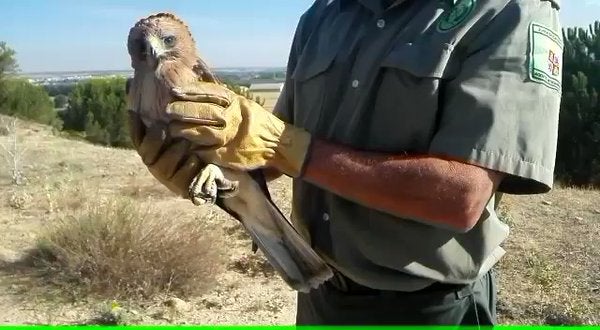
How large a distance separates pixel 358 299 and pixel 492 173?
536 mm

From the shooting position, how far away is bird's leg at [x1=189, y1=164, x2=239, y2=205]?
4.95 feet

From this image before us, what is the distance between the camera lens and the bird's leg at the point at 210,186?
1.51 m

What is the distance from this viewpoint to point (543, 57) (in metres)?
1.59

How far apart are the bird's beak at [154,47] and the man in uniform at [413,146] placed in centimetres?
18

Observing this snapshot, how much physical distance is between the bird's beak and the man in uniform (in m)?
0.18

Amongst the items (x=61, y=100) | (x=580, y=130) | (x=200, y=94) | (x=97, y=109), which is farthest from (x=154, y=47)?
(x=61, y=100)

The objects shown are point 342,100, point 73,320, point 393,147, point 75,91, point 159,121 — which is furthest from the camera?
point 75,91

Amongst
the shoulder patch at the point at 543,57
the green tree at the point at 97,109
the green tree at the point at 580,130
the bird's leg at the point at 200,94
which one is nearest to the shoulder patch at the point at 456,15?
the shoulder patch at the point at 543,57

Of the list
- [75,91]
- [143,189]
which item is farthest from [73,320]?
[75,91]

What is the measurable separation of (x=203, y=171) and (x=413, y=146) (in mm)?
517

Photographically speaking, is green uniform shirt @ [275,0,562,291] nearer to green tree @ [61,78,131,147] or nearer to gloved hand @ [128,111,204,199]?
gloved hand @ [128,111,204,199]

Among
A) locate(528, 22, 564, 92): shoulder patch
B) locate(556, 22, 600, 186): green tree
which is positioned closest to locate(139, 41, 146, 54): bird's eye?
locate(528, 22, 564, 92): shoulder patch

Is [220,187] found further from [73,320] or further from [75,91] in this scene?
[75,91]

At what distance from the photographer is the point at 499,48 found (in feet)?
5.14
